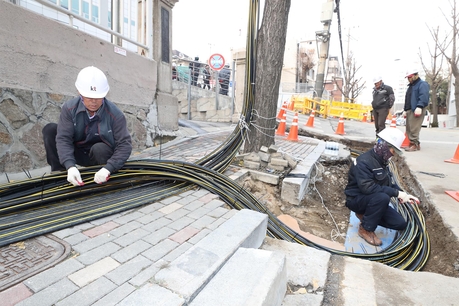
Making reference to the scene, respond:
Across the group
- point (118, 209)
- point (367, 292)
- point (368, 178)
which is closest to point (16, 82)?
point (118, 209)

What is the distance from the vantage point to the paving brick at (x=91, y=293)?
1376mm

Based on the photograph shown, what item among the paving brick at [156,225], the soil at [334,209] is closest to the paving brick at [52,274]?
the paving brick at [156,225]

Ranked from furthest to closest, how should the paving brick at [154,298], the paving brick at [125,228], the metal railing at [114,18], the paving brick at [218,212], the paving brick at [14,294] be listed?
the metal railing at [114,18] < the paving brick at [218,212] < the paving brick at [125,228] < the paving brick at [14,294] < the paving brick at [154,298]

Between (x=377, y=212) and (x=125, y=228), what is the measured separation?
2.90 metres

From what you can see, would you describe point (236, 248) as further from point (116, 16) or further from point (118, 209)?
point (116, 16)

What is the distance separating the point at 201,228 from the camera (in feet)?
7.48

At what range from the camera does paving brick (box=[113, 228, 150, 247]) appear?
1976 millimetres

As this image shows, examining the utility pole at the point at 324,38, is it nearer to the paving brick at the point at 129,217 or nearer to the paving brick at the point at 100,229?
the paving brick at the point at 129,217

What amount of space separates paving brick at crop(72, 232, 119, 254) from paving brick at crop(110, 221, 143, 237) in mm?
43

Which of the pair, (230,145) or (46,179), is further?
(230,145)

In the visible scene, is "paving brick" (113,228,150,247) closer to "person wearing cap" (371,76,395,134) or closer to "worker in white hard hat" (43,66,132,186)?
"worker in white hard hat" (43,66,132,186)

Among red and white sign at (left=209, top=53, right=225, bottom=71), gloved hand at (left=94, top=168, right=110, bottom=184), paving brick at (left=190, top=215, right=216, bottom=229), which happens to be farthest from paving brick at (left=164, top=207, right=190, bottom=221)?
red and white sign at (left=209, top=53, right=225, bottom=71)

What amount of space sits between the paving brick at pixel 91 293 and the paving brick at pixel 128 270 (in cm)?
4

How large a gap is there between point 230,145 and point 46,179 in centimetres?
257
